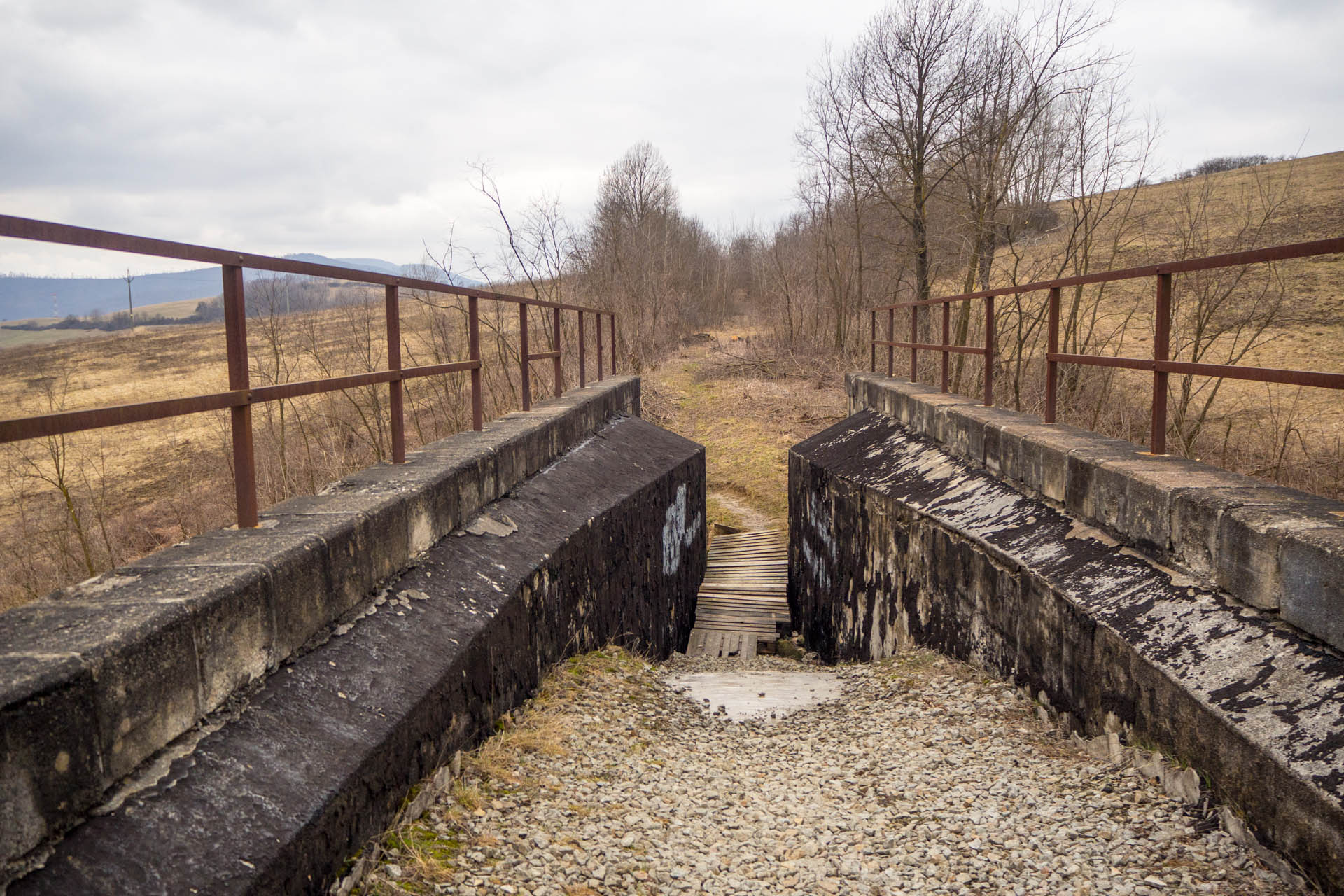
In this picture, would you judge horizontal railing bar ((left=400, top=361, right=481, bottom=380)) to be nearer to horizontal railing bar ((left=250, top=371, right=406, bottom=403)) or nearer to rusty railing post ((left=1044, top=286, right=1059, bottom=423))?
horizontal railing bar ((left=250, top=371, right=406, bottom=403))

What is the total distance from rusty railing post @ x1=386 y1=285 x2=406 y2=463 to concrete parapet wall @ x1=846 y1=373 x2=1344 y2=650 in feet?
12.2

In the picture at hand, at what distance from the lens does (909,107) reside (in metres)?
17.7

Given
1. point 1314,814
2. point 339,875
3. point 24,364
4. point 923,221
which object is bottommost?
point 339,875

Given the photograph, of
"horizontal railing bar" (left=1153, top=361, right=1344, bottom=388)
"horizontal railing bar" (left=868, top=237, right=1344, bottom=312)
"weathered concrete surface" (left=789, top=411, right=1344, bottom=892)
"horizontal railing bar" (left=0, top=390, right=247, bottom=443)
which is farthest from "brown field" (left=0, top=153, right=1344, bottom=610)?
"horizontal railing bar" (left=1153, top=361, right=1344, bottom=388)

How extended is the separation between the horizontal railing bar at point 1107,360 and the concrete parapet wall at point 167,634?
144 inches

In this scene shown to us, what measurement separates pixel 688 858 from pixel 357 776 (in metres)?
1.24

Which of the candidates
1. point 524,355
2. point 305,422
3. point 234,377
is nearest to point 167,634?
point 234,377

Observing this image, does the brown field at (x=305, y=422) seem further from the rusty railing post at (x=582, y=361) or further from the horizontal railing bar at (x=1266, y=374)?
the horizontal railing bar at (x=1266, y=374)

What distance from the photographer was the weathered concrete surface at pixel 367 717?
6.44ft

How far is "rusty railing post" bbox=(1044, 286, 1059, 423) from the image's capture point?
566 cm

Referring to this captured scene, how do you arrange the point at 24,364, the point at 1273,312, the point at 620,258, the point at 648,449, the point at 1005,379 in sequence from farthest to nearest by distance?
1. the point at 620,258
2. the point at 1005,379
3. the point at 648,449
4. the point at 1273,312
5. the point at 24,364

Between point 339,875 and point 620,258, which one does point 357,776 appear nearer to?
point 339,875

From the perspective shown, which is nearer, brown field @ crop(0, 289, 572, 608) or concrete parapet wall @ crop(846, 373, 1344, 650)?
concrete parapet wall @ crop(846, 373, 1344, 650)

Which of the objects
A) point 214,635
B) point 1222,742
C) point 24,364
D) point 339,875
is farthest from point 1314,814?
point 24,364
